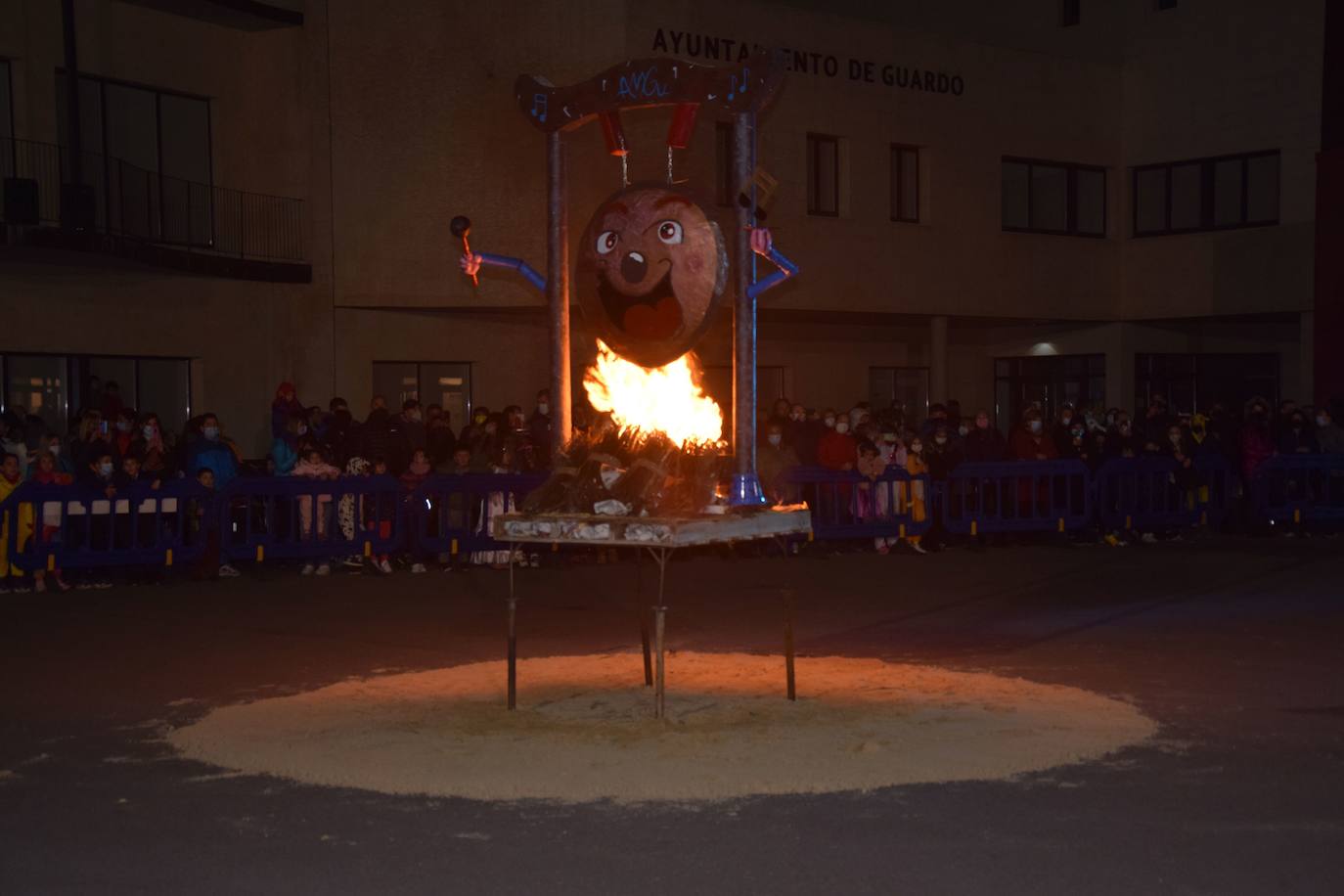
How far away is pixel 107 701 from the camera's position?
1092 centimetres

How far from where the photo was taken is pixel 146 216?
25.6 metres

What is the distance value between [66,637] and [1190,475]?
15.8 m

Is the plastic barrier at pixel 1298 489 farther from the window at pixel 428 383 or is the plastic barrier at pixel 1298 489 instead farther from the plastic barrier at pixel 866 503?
the window at pixel 428 383

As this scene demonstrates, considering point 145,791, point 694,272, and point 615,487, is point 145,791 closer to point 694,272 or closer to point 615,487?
point 615,487

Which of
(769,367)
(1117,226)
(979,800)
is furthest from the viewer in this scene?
(1117,226)

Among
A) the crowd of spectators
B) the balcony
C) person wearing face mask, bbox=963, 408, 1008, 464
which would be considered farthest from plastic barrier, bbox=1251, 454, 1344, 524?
the balcony

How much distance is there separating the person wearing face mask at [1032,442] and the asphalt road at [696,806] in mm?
5097

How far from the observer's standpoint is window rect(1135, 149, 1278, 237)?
34188 mm

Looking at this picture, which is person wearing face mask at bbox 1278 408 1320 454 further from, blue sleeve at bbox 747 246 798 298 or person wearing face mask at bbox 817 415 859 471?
blue sleeve at bbox 747 246 798 298

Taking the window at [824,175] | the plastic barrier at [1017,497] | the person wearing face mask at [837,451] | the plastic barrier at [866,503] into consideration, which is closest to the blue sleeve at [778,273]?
the plastic barrier at [866,503]

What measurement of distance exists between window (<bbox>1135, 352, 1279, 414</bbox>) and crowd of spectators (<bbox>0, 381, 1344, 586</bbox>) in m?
10.5

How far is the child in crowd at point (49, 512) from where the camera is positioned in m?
16.9

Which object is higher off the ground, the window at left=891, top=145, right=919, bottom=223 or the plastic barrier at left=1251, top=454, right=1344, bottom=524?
the window at left=891, top=145, right=919, bottom=223

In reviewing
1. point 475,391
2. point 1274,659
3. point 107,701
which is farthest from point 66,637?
point 475,391
